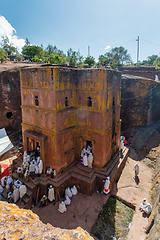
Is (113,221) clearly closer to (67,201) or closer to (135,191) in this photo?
(67,201)

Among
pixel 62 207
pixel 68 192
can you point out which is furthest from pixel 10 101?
pixel 62 207

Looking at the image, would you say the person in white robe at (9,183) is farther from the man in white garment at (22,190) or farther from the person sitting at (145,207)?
the person sitting at (145,207)

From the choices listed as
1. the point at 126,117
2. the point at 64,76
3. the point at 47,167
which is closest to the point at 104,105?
the point at 64,76

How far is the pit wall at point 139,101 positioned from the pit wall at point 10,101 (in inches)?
515

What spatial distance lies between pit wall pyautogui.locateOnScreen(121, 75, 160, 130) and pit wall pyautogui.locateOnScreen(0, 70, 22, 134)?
13073mm

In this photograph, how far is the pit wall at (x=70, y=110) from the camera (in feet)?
28.6

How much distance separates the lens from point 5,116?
16.8 meters

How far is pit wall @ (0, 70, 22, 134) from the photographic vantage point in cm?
1650

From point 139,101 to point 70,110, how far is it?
12.1m

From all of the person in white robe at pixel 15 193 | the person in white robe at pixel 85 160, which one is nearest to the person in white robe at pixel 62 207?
the person in white robe at pixel 15 193

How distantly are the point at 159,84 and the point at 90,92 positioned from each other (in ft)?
42.1

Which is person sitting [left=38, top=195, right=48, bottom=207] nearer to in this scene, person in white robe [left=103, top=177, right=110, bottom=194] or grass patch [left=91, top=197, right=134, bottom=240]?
grass patch [left=91, top=197, right=134, bottom=240]

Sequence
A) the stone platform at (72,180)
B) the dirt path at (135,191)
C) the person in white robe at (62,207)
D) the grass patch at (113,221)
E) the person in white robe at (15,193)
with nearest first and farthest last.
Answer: the grass patch at (113,221)
the dirt path at (135,191)
the person in white robe at (62,207)
the person in white robe at (15,193)
the stone platform at (72,180)

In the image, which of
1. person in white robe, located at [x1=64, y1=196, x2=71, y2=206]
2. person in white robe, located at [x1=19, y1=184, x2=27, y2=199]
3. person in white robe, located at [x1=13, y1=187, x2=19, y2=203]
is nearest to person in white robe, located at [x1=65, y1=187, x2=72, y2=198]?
person in white robe, located at [x1=64, y1=196, x2=71, y2=206]
